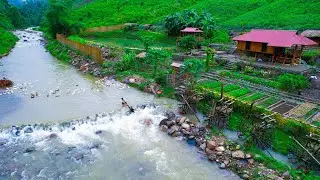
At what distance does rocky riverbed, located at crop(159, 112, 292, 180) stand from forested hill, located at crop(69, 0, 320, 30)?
115ft

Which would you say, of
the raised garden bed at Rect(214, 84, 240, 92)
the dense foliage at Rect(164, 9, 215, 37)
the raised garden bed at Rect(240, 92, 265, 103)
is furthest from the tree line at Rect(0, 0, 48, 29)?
the raised garden bed at Rect(240, 92, 265, 103)

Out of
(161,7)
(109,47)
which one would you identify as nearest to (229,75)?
(109,47)

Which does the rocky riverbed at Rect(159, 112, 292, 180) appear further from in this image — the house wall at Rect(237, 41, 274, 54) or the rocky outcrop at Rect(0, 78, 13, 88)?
the rocky outcrop at Rect(0, 78, 13, 88)

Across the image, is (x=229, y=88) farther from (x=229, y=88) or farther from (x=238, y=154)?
(x=238, y=154)

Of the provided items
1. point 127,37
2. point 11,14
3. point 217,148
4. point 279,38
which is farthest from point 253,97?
point 11,14

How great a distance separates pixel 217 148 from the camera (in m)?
20.6

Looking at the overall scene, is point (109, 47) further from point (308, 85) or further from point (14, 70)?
point (308, 85)

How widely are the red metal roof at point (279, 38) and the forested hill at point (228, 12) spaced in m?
15.9

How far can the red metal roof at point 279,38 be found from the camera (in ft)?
110

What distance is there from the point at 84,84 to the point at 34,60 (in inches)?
714

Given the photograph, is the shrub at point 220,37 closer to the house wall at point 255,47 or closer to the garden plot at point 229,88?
the house wall at point 255,47

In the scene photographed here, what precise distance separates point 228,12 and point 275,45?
39509 mm

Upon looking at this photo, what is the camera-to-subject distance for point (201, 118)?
2575cm

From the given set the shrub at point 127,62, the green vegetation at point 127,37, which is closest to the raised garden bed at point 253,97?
the shrub at point 127,62
